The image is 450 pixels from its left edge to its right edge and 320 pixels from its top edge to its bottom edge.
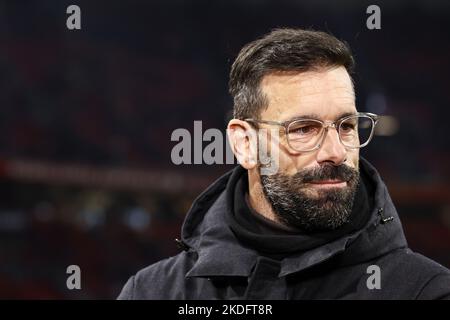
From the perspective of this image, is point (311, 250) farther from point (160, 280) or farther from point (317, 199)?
point (160, 280)

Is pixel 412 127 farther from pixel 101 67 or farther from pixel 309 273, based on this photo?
pixel 309 273

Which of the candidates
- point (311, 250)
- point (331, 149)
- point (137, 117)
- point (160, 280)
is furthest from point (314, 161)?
point (137, 117)

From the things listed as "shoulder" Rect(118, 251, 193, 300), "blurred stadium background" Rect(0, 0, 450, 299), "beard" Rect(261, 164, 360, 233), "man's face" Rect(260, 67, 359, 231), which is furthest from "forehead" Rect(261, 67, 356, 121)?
"blurred stadium background" Rect(0, 0, 450, 299)

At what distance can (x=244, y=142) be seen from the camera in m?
1.46

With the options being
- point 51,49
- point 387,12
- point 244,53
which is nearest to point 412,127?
point 387,12

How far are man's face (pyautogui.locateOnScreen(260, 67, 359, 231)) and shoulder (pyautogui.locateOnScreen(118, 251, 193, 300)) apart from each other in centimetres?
22

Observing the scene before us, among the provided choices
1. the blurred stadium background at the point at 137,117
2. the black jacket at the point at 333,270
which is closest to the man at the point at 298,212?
the black jacket at the point at 333,270

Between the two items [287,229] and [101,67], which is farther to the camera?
[101,67]

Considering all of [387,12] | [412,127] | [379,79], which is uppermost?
[387,12]

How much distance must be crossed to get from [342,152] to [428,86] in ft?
23.4

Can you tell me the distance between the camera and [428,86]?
8.07 m

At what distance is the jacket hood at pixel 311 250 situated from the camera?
1.24m

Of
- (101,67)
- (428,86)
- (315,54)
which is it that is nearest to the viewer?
(315,54)
